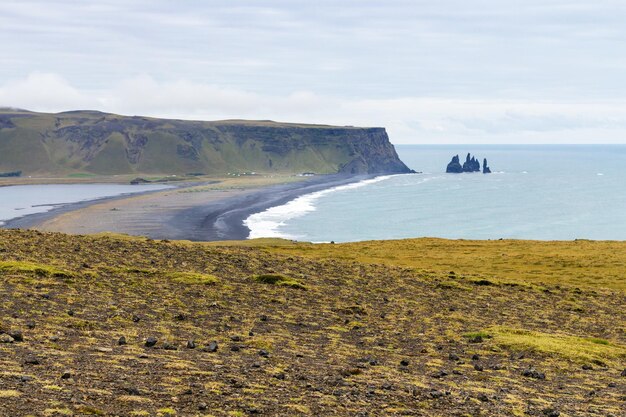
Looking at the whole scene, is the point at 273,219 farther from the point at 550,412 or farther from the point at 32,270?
the point at 550,412

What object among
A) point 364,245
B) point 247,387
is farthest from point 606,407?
point 364,245

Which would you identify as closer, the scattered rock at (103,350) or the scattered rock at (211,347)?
the scattered rock at (103,350)

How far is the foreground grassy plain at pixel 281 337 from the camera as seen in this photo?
15.5 m

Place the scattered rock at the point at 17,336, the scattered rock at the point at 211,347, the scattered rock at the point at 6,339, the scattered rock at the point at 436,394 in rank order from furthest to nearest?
the scattered rock at the point at 211,347
the scattered rock at the point at 17,336
the scattered rock at the point at 6,339
the scattered rock at the point at 436,394

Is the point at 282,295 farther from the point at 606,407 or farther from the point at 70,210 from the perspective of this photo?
the point at 70,210

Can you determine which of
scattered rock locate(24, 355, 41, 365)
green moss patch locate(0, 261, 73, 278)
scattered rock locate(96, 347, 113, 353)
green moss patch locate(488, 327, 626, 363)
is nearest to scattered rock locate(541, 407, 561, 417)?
green moss patch locate(488, 327, 626, 363)

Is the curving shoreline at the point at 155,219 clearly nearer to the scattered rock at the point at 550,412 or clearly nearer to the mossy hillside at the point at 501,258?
the mossy hillside at the point at 501,258

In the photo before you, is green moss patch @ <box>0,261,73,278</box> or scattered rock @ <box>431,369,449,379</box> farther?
green moss patch @ <box>0,261,73,278</box>

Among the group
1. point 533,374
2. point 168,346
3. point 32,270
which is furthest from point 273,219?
point 168,346

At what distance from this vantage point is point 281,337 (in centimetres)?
2372

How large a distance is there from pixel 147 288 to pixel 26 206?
574ft

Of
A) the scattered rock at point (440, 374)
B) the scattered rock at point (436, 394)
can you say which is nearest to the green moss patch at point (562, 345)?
the scattered rock at point (440, 374)

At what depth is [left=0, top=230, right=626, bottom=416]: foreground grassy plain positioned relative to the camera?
51.0ft

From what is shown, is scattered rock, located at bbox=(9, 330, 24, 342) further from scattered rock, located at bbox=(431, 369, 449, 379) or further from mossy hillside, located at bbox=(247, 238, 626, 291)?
mossy hillside, located at bbox=(247, 238, 626, 291)
